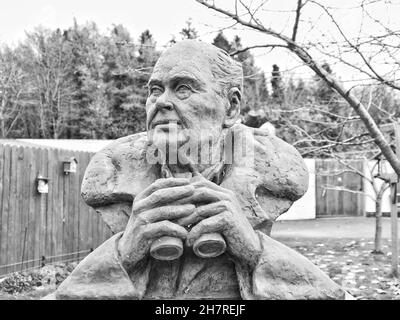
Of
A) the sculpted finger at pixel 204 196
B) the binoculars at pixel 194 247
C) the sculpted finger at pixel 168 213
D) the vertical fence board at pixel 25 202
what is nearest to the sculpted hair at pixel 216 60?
the sculpted finger at pixel 204 196

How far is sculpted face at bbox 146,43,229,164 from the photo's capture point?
231 centimetres

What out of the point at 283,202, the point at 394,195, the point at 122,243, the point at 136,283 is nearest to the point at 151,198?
the point at 122,243

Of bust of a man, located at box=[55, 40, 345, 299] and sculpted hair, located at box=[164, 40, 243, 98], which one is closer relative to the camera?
bust of a man, located at box=[55, 40, 345, 299]

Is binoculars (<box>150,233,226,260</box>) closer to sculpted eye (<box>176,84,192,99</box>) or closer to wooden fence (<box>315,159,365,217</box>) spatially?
sculpted eye (<box>176,84,192,99</box>)

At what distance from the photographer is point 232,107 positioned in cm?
254

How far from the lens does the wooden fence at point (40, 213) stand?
620cm

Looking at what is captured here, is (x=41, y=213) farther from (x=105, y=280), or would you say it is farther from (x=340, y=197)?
(x=340, y=197)

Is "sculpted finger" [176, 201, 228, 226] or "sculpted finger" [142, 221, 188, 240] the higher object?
"sculpted finger" [176, 201, 228, 226]

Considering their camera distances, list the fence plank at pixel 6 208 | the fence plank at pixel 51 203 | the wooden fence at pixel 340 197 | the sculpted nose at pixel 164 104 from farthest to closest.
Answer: the wooden fence at pixel 340 197, the fence plank at pixel 51 203, the fence plank at pixel 6 208, the sculpted nose at pixel 164 104

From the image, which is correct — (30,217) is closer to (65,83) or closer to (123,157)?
(123,157)

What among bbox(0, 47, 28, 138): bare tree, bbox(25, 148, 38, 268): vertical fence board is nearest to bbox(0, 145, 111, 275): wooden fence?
bbox(25, 148, 38, 268): vertical fence board

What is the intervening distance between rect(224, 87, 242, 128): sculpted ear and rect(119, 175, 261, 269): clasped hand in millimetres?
503

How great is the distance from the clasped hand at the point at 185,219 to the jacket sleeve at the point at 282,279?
76 millimetres

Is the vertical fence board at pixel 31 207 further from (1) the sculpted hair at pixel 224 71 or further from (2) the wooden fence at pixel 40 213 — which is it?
(1) the sculpted hair at pixel 224 71
